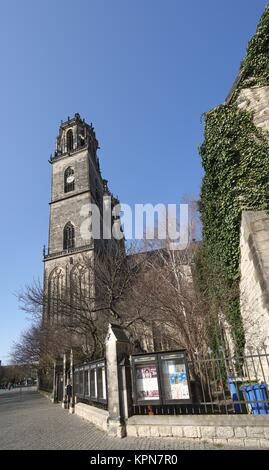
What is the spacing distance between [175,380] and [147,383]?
Result: 27.4 inches

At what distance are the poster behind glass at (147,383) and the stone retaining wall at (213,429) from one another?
439 mm

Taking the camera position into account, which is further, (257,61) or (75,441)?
(257,61)

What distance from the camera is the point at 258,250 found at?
26.1 feet

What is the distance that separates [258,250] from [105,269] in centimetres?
902

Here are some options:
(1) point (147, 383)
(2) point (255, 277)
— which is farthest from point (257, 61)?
(1) point (147, 383)

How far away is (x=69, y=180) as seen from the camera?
42938 mm

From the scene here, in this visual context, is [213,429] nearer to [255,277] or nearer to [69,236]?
[255,277]

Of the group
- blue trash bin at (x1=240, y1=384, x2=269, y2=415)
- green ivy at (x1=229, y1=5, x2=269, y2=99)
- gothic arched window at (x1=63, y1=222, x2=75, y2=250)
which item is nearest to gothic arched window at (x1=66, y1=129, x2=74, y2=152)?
gothic arched window at (x1=63, y1=222, x2=75, y2=250)

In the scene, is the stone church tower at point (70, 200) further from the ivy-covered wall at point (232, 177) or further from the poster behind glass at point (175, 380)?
the poster behind glass at point (175, 380)

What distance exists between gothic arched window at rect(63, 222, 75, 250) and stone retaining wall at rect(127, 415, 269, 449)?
106 feet

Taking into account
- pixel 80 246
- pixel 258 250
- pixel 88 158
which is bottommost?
pixel 258 250
